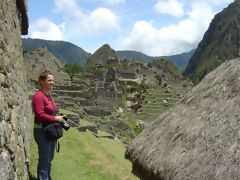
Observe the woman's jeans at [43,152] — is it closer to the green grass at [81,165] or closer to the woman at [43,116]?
the woman at [43,116]

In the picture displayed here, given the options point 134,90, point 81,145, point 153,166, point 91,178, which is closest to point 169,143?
point 153,166

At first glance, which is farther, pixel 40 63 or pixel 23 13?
pixel 40 63

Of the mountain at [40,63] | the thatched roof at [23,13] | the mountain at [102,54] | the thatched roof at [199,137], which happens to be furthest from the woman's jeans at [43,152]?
the mountain at [102,54]

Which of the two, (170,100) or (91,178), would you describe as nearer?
(91,178)

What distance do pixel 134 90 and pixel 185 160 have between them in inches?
2694

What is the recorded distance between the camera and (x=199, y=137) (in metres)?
6.34

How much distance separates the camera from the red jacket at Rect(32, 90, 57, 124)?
6.43 m

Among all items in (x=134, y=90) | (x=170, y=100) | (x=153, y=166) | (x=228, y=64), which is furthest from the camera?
(x=134, y=90)

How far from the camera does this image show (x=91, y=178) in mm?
9477

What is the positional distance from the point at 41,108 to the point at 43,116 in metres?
0.15

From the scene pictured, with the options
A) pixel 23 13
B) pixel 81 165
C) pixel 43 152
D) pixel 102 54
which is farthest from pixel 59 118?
pixel 102 54

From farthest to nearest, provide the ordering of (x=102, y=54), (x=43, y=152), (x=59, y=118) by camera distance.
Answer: (x=102, y=54) → (x=43, y=152) → (x=59, y=118)

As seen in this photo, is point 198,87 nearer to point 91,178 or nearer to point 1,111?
point 91,178

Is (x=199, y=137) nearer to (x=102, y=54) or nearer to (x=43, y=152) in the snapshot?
(x=43, y=152)
